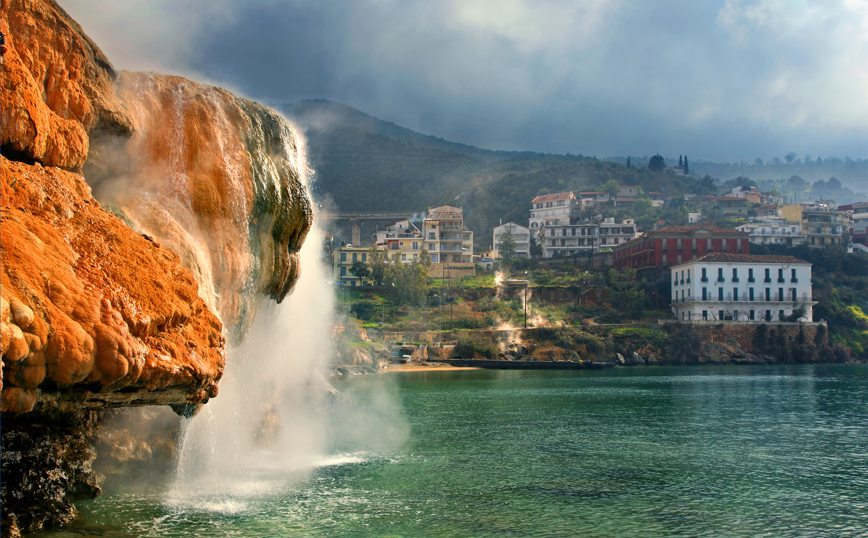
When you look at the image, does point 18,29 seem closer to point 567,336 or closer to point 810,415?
point 810,415

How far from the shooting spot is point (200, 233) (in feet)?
61.8

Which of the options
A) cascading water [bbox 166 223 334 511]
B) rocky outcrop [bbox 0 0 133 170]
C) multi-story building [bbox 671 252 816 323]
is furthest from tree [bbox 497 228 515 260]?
rocky outcrop [bbox 0 0 133 170]

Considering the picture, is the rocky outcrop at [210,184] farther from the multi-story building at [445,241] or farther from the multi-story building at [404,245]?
the multi-story building at [445,241]

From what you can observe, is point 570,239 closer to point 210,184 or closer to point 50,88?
point 210,184

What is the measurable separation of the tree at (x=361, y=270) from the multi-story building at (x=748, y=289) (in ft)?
177

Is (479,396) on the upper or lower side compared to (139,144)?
lower

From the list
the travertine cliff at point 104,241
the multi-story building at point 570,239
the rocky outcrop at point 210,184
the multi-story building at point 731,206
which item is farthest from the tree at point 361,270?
the multi-story building at point 731,206

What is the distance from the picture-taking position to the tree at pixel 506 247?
15162cm

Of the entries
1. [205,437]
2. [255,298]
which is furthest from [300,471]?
[255,298]

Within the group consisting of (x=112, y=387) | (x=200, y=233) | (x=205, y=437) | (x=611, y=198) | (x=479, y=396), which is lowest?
(x=479, y=396)

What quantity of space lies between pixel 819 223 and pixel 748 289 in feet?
184

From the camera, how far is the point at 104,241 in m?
13.0

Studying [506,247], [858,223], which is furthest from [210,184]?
[858,223]

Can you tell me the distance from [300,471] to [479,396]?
30.6 m
